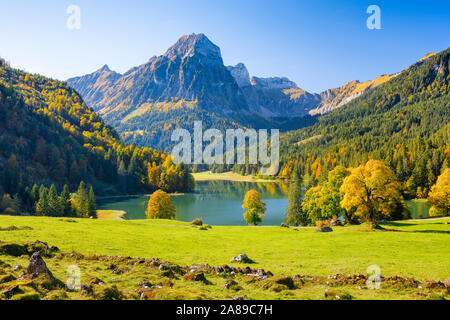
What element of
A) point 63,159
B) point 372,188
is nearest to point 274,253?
point 372,188

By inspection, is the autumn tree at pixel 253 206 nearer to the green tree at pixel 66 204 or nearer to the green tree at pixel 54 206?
the green tree at pixel 54 206

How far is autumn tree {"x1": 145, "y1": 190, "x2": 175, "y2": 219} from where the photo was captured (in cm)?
8006

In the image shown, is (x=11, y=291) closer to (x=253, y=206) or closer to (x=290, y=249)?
(x=290, y=249)

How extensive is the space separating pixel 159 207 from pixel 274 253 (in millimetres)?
54904

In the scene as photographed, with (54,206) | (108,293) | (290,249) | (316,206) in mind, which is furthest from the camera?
(54,206)

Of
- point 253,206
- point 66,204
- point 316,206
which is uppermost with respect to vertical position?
point 316,206

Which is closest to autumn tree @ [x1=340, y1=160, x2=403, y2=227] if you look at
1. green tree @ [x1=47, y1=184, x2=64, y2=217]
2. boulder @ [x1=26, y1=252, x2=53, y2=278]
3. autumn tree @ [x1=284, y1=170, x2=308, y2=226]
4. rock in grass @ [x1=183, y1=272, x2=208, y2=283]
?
autumn tree @ [x1=284, y1=170, x2=308, y2=226]

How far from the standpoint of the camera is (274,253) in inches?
1243

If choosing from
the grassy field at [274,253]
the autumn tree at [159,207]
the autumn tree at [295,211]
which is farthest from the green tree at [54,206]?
the autumn tree at [295,211]

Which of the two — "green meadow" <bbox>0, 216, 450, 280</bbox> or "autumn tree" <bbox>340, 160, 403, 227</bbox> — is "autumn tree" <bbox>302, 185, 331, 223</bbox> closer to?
"autumn tree" <bbox>340, 160, 403, 227</bbox>

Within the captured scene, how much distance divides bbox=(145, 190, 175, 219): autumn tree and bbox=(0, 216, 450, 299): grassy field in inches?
1632
